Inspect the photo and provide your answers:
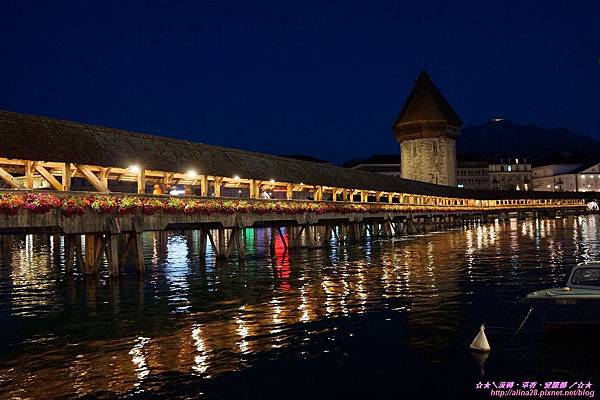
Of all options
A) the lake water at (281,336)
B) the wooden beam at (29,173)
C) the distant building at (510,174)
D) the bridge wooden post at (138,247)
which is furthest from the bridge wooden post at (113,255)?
the distant building at (510,174)

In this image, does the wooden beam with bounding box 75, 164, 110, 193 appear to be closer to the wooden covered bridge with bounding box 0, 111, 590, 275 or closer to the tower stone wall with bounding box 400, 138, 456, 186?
the wooden covered bridge with bounding box 0, 111, 590, 275

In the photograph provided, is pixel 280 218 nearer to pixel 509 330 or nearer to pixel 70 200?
pixel 70 200

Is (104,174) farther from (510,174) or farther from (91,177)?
(510,174)

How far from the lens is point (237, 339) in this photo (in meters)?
14.5

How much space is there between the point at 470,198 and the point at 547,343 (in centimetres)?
8696

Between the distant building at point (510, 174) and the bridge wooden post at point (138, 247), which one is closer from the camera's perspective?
the bridge wooden post at point (138, 247)

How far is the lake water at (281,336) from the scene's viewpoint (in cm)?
1118

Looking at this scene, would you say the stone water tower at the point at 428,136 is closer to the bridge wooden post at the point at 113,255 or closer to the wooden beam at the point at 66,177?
the bridge wooden post at the point at 113,255

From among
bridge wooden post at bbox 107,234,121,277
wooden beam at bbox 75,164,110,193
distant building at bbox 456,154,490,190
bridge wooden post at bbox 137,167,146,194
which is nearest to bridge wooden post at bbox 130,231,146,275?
bridge wooden post at bbox 107,234,121,277

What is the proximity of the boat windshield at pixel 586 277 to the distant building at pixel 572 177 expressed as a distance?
175 metres

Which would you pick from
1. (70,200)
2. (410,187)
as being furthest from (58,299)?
(410,187)

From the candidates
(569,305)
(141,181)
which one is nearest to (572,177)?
(141,181)

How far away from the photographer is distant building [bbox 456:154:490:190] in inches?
6855

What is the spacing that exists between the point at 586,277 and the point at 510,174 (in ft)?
571
